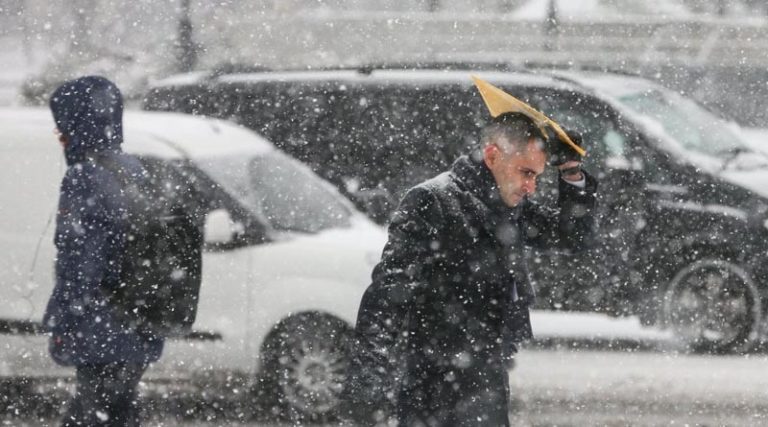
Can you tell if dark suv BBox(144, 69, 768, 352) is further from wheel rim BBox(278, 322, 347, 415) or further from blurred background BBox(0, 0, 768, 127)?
blurred background BBox(0, 0, 768, 127)

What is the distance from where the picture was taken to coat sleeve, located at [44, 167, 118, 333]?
455 centimetres

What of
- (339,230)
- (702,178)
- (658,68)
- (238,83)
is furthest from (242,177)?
(658,68)

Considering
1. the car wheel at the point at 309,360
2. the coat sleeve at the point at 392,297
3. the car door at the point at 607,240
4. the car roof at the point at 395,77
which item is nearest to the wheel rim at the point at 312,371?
the car wheel at the point at 309,360

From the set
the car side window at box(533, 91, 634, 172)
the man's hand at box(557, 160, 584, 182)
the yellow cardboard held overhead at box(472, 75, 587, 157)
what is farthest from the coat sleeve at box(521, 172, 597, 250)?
the car side window at box(533, 91, 634, 172)

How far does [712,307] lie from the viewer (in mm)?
8383

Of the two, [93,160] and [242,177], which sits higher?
[242,177]

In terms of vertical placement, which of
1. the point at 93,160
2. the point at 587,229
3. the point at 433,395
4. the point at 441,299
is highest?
the point at 93,160

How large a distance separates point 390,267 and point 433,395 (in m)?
0.43

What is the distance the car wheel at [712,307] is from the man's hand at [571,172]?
4318 millimetres

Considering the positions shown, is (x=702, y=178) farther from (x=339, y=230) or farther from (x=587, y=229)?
(x=587, y=229)

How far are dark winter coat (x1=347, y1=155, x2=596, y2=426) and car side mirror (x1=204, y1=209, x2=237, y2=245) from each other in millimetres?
2526

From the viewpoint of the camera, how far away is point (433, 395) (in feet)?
13.0

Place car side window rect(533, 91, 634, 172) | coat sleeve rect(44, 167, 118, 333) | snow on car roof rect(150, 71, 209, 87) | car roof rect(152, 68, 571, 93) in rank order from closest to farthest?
coat sleeve rect(44, 167, 118, 333) < car side window rect(533, 91, 634, 172) < car roof rect(152, 68, 571, 93) < snow on car roof rect(150, 71, 209, 87)

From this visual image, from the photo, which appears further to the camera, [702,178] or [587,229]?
[702,178]
